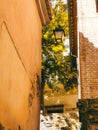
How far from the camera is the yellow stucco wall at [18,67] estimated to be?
6.64 m

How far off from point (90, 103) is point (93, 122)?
0.63m

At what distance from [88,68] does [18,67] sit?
4509mm

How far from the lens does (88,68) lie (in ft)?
39.2

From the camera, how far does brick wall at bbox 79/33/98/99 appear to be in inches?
456

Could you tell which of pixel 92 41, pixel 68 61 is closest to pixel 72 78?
pixel 68 61

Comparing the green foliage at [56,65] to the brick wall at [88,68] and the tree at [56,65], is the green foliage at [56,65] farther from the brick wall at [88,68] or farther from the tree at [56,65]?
the brick wall at [88,68]

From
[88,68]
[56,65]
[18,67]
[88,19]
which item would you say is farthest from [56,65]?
[18,67]

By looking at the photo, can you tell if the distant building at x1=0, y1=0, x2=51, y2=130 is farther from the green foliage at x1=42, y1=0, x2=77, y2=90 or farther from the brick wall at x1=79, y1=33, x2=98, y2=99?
the green foliage at x1=42, y1=0, x2=77, y2=90

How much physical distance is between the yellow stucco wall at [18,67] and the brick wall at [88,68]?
1.75 meters

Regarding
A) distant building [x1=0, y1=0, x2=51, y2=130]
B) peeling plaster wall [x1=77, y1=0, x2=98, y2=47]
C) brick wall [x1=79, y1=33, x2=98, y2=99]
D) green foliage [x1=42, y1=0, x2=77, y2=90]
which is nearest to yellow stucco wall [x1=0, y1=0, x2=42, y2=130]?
distant building [x1=0, y1=0, x2=51, y2=130]

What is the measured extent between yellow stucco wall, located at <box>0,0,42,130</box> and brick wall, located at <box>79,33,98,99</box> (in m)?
1.75

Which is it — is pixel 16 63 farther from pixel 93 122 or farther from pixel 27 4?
pixel 93 122

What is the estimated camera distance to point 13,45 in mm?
7531

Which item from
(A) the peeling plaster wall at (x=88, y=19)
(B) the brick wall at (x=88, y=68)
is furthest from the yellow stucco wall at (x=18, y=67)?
(A) the peeling plaster wall at (x=88, y=19)
